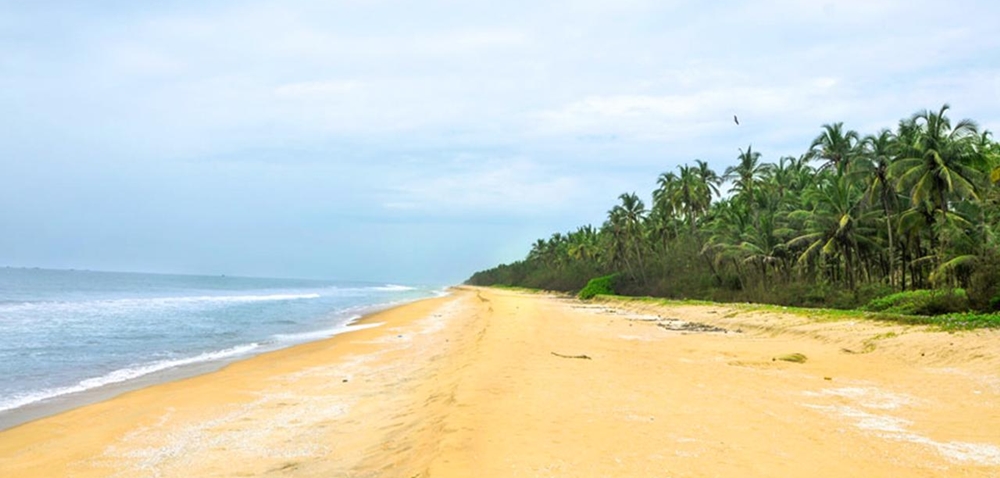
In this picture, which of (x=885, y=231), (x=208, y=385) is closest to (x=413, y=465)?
(x=208, y=385)

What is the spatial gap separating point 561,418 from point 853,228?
3455 centimetres

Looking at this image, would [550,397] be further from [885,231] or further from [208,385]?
[885,231]

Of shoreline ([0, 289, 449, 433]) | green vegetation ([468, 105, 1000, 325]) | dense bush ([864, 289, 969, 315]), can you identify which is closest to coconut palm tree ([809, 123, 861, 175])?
green vegetation ([468, 105, 1000, 325])

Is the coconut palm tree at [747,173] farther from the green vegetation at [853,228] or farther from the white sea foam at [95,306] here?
the white sea foam at [95,306]

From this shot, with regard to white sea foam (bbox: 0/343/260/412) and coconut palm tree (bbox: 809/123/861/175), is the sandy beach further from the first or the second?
coconut palm tree (bbox: 809/123/861/175)

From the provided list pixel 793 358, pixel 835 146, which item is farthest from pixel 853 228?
pixel 793 358

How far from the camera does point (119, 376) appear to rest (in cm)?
1412

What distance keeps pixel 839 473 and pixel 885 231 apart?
1490 inches

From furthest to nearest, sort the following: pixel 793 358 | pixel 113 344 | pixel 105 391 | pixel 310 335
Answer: pixel 310 335 → pixel 113 344 → pixel 793 358 → pixel 105 391

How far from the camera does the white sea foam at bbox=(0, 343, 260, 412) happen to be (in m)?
11.2

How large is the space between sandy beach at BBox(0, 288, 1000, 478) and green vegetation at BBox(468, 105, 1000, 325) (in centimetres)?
780

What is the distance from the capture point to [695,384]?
34.6 feet

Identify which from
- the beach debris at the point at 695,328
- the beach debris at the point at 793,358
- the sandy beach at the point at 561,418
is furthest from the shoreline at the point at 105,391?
the beach debris at the point at 695,328

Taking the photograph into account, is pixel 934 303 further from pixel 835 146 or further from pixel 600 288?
pixel 600 288
